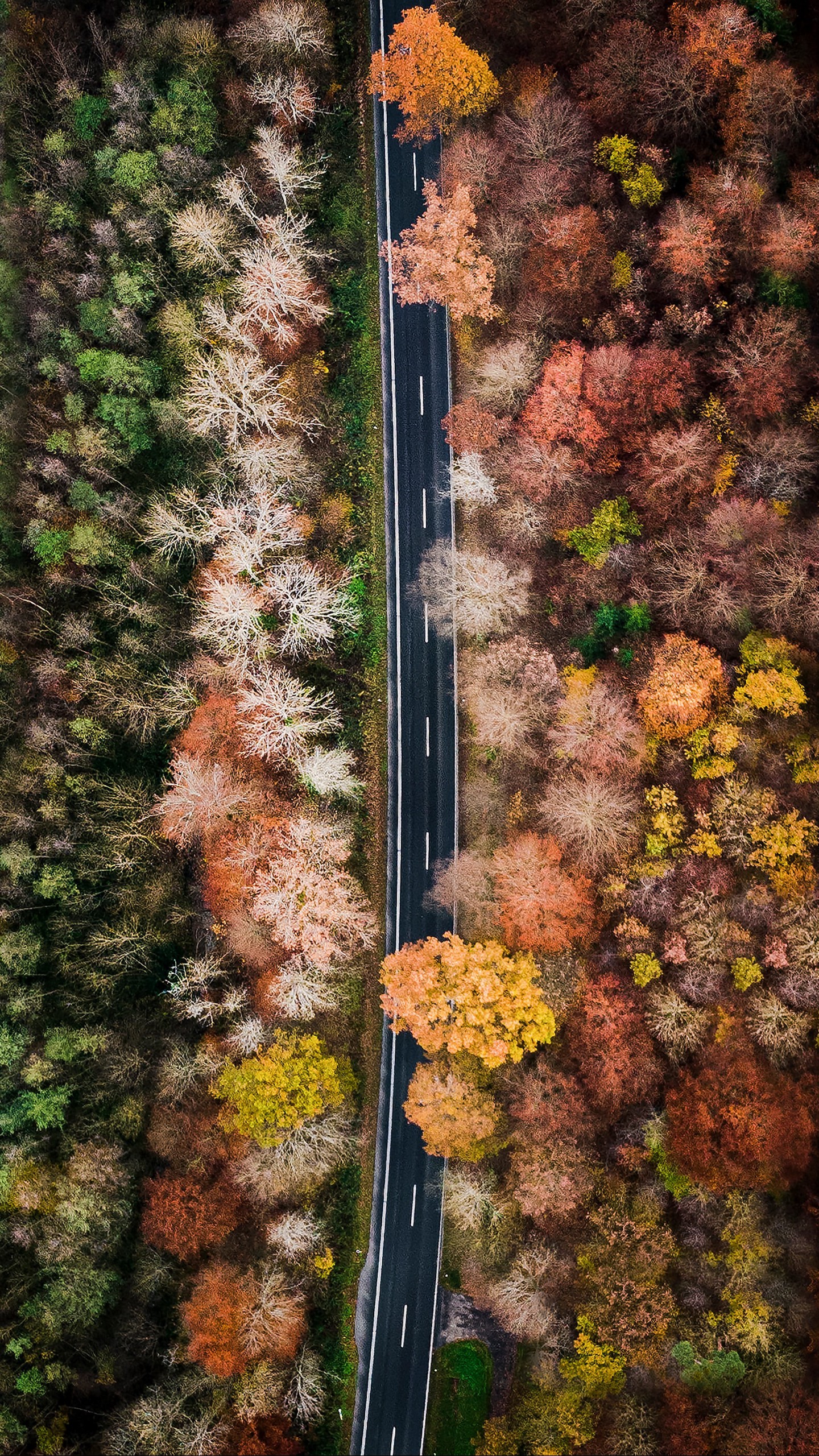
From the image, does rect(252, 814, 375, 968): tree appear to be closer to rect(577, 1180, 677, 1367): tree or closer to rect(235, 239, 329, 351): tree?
rect(577, 1180, 677, 1367): tree

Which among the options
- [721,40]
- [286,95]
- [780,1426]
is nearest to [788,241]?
[721,40]

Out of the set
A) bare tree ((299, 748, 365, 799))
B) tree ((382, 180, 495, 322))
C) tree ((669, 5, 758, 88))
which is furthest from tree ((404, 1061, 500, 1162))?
tree ((669, 5, 758, 88))

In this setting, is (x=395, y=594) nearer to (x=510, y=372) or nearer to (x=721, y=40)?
(x=510, y=372)

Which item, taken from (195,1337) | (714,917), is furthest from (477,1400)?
(714,917)

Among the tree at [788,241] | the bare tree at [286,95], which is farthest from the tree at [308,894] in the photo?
the bare tree at [286,95]

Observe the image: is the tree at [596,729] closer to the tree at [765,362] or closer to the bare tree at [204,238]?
the tree at [765,362]

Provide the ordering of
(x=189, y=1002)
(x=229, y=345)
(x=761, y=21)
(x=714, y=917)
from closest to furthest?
(x=714, y=917)
(x=761, y=21)
(x=189, y=1002)
(x=229, y=345)

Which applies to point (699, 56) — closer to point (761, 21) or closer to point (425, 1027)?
point (761, 21)
